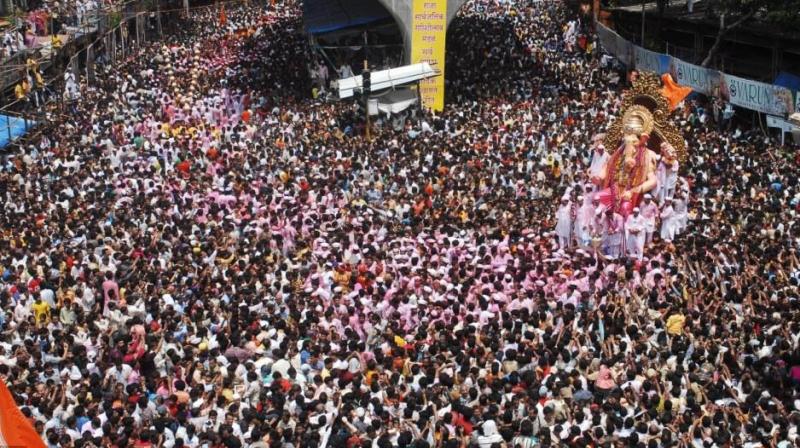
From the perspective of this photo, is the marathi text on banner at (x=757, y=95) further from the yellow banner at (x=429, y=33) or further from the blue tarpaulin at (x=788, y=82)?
the yellow banner at (x=429, y=33)

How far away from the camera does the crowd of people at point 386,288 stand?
10016mm

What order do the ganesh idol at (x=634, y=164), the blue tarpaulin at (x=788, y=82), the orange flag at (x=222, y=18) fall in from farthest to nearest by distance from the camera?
the orange flag at (x=222, y=18)
the blue tarpaulin at (x=788, y=82)
the ganesh idol at (x=634, y=164)

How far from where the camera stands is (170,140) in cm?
2092

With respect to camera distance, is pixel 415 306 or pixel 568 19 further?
pixel 568 19

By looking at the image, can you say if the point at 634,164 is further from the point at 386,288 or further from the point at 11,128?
the point at 11,128

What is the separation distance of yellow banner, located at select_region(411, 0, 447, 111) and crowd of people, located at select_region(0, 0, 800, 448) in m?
2.71

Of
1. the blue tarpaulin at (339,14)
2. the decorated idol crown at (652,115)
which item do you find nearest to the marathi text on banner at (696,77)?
the decorated idol crown at (652,115)

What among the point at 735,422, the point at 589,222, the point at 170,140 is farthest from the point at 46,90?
the point at 735,422

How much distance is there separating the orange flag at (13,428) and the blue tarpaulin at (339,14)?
2108 centimetres

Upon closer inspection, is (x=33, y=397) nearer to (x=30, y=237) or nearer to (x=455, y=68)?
(x=30, y=237)

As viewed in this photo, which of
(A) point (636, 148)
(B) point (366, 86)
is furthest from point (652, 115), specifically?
(B) point (366, 86)

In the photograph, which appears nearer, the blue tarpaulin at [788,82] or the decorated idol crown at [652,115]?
the decorated idol crown at [652,115]

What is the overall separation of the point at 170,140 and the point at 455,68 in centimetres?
946

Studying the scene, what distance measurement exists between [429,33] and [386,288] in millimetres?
13349
